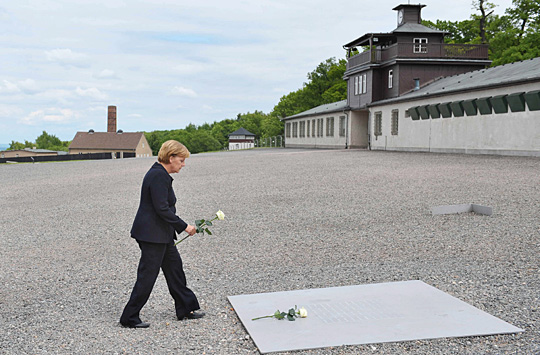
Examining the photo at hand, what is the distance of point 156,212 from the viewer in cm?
455

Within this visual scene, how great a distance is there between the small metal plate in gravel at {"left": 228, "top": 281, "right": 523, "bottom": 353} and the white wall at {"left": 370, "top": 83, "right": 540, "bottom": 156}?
1894 cm

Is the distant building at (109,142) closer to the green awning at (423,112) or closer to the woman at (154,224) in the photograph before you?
the green awning at (423,112)

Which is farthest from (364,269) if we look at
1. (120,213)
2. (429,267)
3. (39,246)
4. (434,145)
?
(434,145)

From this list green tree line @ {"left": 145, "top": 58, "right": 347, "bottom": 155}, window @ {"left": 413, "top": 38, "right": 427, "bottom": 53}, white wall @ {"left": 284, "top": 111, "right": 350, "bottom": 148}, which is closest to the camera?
window @ {"left": 413, "top": 38, "right": 427, "bottom": 53}

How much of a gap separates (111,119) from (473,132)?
376ft

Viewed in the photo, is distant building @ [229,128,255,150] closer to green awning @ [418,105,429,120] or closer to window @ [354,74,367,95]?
window @ [354,74,367,95]

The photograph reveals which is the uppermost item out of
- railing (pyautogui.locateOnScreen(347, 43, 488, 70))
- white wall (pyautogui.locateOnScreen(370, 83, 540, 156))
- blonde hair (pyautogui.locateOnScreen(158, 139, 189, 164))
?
railing (pyautogui.locateOnScreen(347, 43, 488, 70))

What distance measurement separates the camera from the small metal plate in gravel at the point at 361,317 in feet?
13.8

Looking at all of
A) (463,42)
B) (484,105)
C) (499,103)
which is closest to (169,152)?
(499,103)

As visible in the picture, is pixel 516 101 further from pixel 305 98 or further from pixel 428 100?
pixel 305 98

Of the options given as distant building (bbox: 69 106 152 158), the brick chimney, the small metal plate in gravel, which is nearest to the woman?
the small metal plate in gravel

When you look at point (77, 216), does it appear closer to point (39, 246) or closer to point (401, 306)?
point (39, 246)

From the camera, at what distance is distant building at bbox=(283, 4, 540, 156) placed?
76.0 ft

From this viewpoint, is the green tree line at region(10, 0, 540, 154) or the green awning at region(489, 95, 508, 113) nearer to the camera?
the green awning at region(489, 95, 508, 113)
